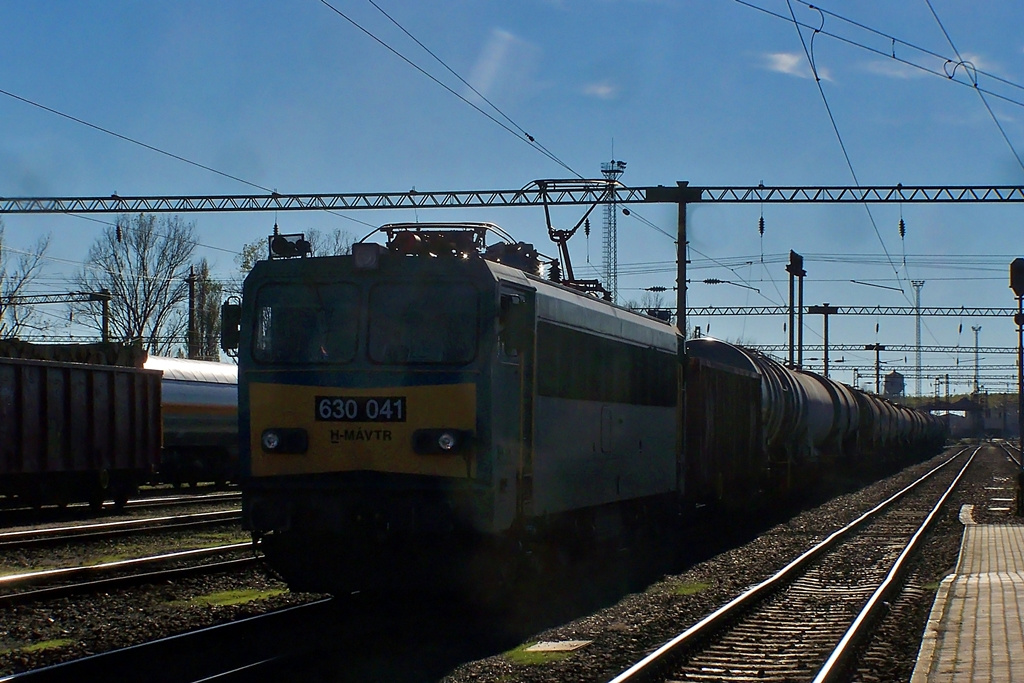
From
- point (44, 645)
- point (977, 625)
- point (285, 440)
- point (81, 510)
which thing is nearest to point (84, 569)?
point (44, 645)

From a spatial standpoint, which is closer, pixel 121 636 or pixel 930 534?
pixel 121 636

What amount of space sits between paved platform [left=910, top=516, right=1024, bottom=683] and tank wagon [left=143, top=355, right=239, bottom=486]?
20.1m

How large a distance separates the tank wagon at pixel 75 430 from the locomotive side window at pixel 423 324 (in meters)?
11.8

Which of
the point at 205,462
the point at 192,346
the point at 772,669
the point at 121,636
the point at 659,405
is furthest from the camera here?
the point at 192,346

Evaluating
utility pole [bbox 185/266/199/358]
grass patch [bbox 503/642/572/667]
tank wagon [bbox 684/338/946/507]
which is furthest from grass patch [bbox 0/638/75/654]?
utility pole [bbox 185/266/199/358]

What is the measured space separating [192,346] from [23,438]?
3488 centimetres

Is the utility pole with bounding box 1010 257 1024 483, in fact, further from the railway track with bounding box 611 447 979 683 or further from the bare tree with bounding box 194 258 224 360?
the bare tree with bounding box 194 258 224 360

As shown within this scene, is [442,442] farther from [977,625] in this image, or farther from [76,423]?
[76,423]

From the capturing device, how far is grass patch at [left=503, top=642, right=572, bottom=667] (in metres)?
8.87

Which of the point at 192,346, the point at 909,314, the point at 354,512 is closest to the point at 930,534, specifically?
the point at 354,512

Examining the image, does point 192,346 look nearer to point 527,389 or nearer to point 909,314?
point 909,314

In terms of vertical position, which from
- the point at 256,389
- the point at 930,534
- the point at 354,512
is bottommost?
the point at 930,534

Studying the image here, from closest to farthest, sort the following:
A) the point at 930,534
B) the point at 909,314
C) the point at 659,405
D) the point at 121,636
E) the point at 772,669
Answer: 1. the point at 772,669
2. the point at 121,636
3. the point at 659,405
4. the point at 930,534
5. the point at 909,314

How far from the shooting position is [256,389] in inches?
416
